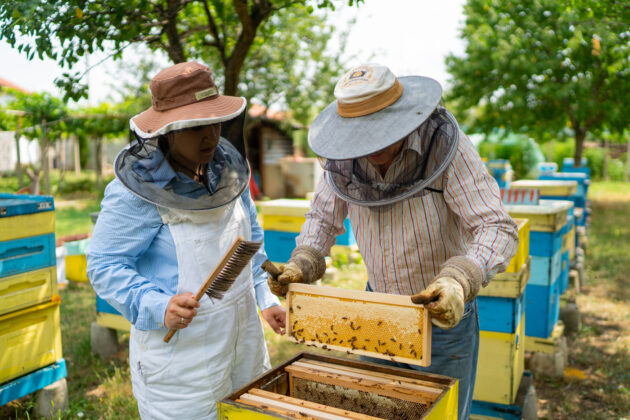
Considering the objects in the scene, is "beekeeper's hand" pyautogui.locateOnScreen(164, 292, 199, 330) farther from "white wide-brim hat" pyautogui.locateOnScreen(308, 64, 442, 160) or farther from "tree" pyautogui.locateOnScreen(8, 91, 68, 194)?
"tree" pyautogui.locateOnScreen(8, 91, 68, 194)

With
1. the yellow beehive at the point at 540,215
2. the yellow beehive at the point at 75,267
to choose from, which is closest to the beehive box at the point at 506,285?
the yellow beehive at the point at 540,215

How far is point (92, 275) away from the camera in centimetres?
176

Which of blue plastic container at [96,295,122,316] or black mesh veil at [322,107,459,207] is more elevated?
black mesh veil at [322,107,459,207]

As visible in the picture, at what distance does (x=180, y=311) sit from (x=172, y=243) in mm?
275

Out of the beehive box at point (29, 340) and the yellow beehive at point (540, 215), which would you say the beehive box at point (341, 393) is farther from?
the yellow beehive at point (540, 215)

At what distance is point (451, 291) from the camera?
1.39 m

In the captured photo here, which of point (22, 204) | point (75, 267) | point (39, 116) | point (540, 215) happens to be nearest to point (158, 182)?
point (22, 204)

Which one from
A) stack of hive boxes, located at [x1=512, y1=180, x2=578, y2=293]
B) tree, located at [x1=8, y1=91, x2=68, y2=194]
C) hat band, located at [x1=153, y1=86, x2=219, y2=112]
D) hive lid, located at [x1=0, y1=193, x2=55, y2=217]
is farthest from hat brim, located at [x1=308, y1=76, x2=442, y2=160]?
tree, located at [x1=8, y1=91, x2=68, y2=194]

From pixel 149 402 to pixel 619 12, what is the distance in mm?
5042

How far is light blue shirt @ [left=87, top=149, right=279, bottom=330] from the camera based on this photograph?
1.72 meters

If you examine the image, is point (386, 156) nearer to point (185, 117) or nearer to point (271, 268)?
point (271, 268)

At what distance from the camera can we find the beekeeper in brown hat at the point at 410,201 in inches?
62.9

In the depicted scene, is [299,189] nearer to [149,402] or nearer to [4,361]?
[4,361]

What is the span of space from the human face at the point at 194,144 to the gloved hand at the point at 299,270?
48 centimetres
